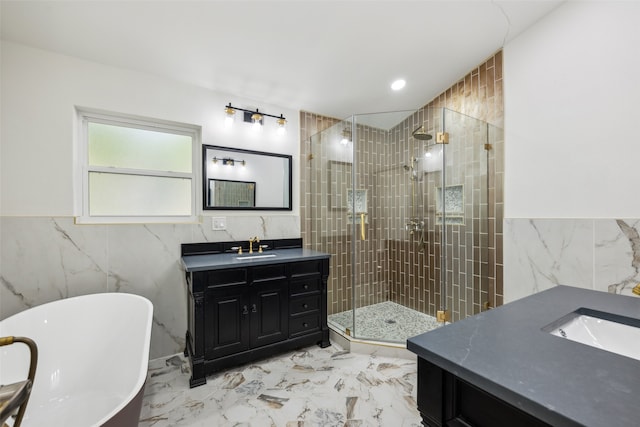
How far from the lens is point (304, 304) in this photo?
240cm

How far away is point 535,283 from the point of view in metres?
2.09

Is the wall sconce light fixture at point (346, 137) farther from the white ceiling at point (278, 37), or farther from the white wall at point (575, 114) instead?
the white wall at point (575, 114)

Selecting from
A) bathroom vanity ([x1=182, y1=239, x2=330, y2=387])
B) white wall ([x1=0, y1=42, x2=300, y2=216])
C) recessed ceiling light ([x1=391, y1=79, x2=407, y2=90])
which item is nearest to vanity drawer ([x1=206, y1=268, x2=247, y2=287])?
bathroom vanity ([x1=182, y1=239, x2=330, y2=387])

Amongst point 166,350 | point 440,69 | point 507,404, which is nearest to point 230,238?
point 166,350

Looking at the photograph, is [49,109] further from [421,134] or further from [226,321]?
[421,134]

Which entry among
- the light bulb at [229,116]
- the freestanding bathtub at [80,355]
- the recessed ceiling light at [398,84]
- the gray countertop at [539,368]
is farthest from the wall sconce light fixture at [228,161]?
the gray countertop at [539,368]

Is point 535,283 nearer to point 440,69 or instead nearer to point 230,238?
point 440,69

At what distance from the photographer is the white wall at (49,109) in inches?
71.9

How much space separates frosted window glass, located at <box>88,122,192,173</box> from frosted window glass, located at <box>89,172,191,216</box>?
0.11 m

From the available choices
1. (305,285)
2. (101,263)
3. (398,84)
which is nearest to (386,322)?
(305,285)

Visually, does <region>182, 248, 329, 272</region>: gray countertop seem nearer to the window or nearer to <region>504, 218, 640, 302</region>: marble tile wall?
the window

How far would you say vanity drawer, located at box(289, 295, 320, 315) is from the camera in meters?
2.34

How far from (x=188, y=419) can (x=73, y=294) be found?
1301 mm

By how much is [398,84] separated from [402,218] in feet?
4.69
